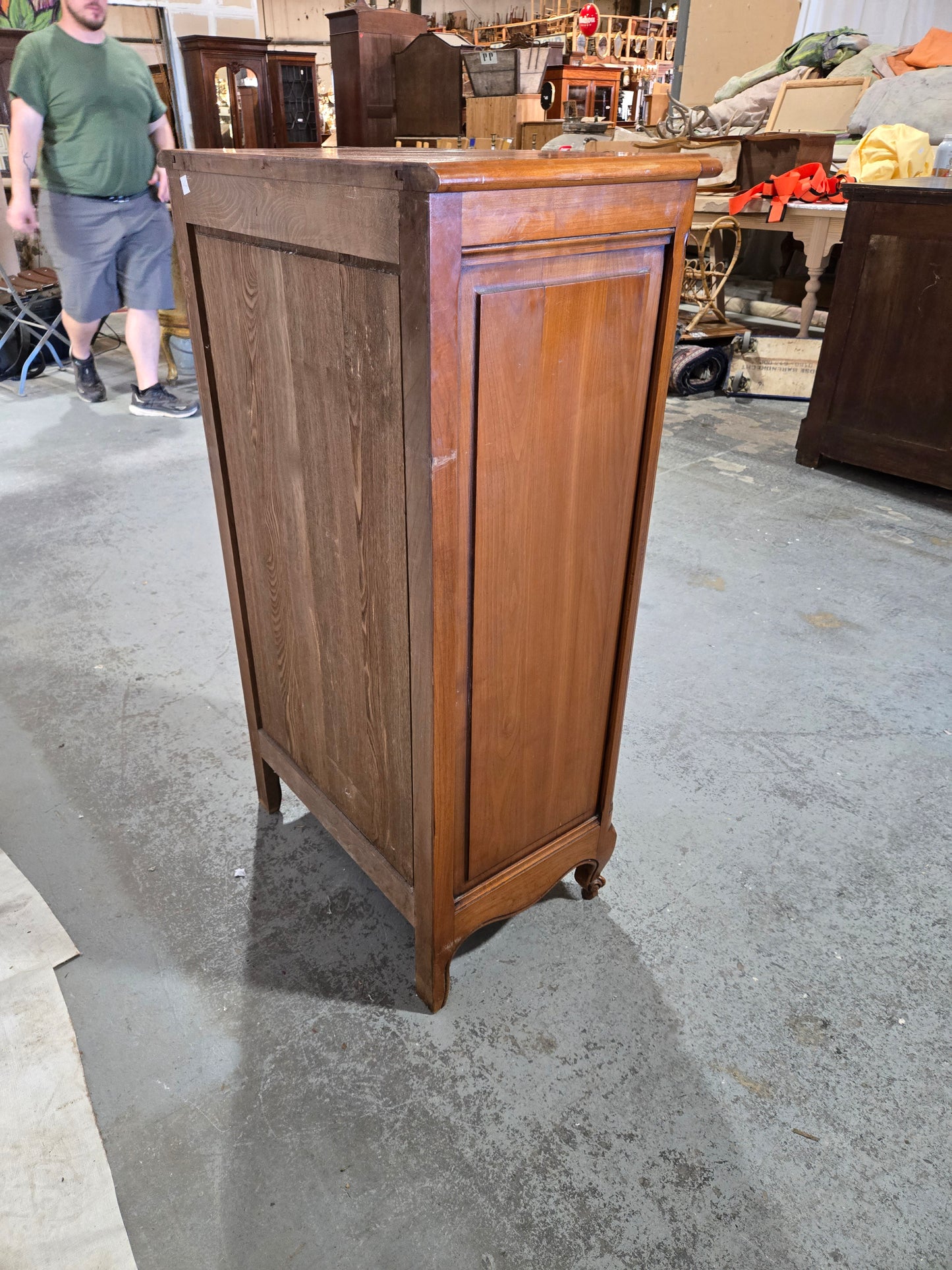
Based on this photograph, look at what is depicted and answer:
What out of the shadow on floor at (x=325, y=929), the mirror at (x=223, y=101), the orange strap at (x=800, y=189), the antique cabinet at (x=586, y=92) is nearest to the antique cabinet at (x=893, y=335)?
the orange strap at (x=800, y=189)

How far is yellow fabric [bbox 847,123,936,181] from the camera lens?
499 cm

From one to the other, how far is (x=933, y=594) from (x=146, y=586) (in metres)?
2.49

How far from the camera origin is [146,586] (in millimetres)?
2619

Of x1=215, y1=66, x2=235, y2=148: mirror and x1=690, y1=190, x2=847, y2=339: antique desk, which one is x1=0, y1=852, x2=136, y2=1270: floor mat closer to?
x1=690, y1=190, x2=847, y2=339: antique desk

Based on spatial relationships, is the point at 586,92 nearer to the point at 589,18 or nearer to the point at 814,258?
the point at 589,18

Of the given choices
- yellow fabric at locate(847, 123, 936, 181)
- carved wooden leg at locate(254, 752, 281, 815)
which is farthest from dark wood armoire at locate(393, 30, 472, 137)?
carved wooden leg at locate(254, 752, 281, 815)

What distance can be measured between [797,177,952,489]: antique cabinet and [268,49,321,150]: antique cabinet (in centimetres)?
611

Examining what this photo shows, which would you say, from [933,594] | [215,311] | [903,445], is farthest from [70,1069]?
[903,445]

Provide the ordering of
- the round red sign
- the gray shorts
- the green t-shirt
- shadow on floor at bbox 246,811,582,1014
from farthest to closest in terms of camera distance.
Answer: the round red sign, the gray shorts, the green t-shirt, shadow on floor at bbox 246,811,582,1014

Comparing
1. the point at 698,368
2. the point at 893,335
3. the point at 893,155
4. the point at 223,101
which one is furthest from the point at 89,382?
the point at 893,155

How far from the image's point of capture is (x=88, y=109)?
3.56 meters

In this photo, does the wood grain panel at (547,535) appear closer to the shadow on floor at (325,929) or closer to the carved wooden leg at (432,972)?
the carved wooden leg at (432,972)

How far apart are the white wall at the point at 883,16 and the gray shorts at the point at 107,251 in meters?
6.98

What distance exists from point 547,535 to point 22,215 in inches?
146
